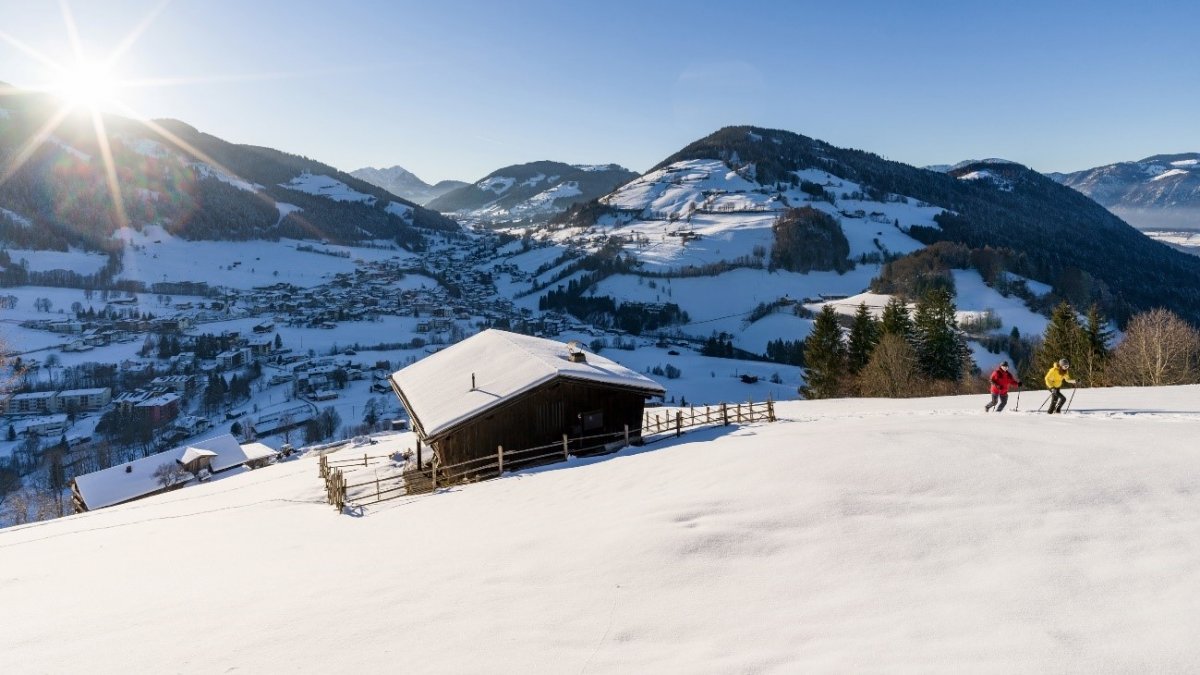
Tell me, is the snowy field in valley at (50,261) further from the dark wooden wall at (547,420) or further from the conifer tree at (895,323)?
the conifer tree at (895,323)

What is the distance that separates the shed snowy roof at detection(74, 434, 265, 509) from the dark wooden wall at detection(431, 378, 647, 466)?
3820cm

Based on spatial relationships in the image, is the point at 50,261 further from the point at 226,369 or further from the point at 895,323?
the point at 895,323

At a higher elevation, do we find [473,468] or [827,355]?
[827,355]

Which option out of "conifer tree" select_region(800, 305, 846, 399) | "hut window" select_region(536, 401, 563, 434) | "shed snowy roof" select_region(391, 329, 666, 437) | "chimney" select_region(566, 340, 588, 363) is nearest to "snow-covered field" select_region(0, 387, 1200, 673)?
"shed snowy roof" select_region(391, 329, 666, 437)

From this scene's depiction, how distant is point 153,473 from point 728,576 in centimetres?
5555

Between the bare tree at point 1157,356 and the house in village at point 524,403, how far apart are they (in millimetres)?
33109

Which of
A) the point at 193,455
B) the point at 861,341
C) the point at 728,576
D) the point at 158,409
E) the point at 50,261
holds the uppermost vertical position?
the point at 50,261

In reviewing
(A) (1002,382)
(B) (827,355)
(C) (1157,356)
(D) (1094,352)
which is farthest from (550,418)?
(D) (1094,352)

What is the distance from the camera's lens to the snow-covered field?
5461mm

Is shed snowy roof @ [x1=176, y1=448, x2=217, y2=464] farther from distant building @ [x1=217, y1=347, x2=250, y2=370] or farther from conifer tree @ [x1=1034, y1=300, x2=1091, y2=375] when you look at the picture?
distant building @ [x1=217, y1=347, x2=250, y2=370]

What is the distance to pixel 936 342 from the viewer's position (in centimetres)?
4966

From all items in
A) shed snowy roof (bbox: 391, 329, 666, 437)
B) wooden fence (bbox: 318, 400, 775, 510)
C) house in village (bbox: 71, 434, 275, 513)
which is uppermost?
shed snowy roof (bbox: 391, 329, 666, 437)

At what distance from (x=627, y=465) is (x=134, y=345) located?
522ft

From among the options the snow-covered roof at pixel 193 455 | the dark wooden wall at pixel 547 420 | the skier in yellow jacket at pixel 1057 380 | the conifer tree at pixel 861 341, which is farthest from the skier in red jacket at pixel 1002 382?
the snow-covered roof at pixel 193 455
